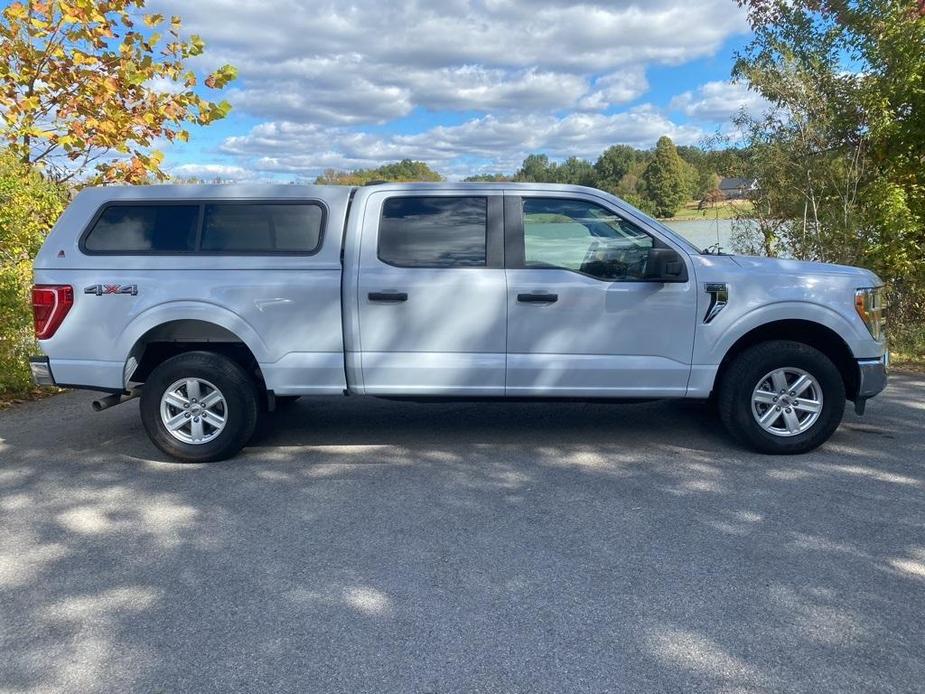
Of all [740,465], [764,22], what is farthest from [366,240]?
[764,22]

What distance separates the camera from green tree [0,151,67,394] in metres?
7.58

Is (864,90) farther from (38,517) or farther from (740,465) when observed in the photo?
(38,517)

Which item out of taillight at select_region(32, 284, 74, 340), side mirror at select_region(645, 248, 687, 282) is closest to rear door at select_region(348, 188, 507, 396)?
side mirror at select_region(645, 248, 687, 282)

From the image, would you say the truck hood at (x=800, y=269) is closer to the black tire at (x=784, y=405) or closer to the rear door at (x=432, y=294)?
the black tire at (x=784, y=405)

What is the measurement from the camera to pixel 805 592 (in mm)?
3381

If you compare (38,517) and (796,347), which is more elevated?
(796,347)

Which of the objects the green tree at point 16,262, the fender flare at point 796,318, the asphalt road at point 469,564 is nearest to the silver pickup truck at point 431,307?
the fender flare at point 796,318

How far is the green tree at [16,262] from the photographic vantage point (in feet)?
24.9

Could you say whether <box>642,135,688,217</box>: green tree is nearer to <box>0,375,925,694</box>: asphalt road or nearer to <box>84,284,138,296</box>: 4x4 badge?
<box>0,375,925,694</box>: asphalt road

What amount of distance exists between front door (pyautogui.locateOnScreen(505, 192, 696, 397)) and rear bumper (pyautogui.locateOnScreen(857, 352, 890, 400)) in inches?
48.2

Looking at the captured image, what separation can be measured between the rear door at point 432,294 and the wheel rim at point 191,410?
1150mm

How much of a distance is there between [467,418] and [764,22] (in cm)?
708

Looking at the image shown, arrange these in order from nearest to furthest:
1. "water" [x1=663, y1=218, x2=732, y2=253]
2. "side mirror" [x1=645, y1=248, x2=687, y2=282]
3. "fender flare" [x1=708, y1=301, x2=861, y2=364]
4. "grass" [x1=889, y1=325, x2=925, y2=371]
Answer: "side mirror" [x1=645, y1=248, x2=687, y2=282] < "fender flare" [x1=708, y1=301, x2=861, y2=364] < "grass" [x1=889, y1=325, x2=925, y2=371] < "water" [x1=663, y1=218, x2=732, y2=253]

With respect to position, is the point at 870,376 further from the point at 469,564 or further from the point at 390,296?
the point at 390,296
